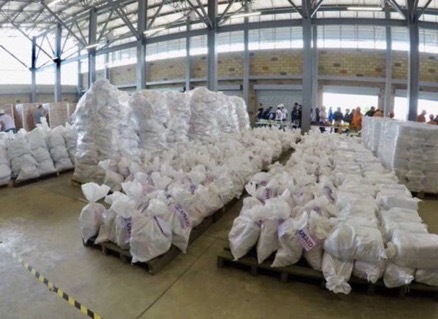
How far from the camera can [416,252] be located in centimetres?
204

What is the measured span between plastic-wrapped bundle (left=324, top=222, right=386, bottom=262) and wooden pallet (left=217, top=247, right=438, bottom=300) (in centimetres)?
21

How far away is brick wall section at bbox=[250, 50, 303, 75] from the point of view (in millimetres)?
15492

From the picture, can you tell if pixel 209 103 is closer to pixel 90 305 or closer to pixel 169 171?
pixel 169 171

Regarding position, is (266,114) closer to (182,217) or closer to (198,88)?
(198,88)

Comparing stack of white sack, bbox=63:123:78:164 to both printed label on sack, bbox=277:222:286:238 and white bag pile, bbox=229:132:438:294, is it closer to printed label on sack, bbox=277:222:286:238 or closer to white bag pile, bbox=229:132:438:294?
white bag pile, bbox=229:132:438:294

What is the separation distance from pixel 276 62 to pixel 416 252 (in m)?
15.1

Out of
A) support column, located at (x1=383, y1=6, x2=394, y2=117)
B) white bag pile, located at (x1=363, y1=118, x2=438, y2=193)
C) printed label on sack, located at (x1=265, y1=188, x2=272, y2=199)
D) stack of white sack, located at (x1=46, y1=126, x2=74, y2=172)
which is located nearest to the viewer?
printed label on sack, located at (x1=265, y1=188, x2=272, y2=199)

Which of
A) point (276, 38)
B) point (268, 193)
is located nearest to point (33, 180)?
point (268, 193)

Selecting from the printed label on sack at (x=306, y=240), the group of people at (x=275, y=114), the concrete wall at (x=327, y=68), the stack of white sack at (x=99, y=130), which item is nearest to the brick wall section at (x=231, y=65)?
the concrete wall at (x=327, y=68)

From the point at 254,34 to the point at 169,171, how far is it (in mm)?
14656

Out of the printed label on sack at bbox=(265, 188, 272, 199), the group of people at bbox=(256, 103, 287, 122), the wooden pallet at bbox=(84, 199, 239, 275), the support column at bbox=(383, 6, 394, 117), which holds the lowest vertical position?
the wooden pallet at bbox=(84, 199, 239, 275)

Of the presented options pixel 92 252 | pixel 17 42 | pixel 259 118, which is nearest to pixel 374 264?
pixel 92 252

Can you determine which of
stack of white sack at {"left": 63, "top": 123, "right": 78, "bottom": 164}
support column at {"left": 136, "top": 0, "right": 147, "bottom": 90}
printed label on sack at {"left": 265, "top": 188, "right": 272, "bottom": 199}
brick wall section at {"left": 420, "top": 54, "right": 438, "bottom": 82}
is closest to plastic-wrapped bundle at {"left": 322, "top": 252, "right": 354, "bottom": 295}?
printed label on sack at {"left": 265, "top": 188, "right": 272, "bottom": 199}

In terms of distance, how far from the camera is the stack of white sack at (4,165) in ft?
15.5
